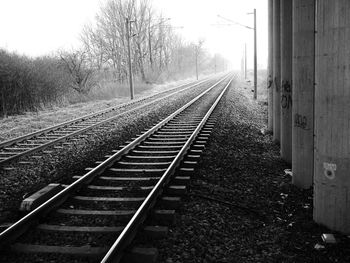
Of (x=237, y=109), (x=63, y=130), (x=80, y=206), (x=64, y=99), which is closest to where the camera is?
(x=80, y=206)

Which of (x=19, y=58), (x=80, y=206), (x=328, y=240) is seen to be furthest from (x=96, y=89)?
(x=328, y=240)

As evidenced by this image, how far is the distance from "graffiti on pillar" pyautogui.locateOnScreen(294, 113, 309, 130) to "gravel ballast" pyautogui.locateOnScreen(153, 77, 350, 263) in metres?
1.03

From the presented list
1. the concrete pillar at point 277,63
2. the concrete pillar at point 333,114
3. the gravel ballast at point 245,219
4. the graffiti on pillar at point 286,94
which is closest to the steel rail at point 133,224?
the gravel ballast at point 245,219

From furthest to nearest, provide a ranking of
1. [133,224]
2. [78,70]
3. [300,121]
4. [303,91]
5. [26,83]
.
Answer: [78,70]
[26,83]
[300,121]
[303,91]
[133,224]

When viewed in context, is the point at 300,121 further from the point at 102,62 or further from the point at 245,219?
the point at 102,62

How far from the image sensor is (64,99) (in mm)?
22172

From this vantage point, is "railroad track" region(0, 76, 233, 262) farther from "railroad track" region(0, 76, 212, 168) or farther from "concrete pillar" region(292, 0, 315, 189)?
"railroad track" region(0, 76, 212, 168)

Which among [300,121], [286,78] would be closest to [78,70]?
[286,78]

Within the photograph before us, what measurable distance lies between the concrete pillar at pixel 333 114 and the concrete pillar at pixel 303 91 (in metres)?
1.34

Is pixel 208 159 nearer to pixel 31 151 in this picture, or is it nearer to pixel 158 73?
pixel 31 151

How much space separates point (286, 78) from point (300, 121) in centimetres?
172

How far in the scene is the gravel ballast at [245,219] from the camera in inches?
154

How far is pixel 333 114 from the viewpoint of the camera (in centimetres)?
425

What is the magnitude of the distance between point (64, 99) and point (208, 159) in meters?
16.6
